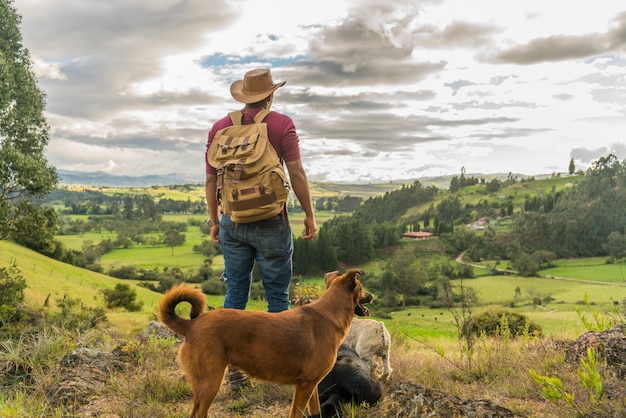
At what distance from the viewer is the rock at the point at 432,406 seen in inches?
141

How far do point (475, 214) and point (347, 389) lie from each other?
207 metres

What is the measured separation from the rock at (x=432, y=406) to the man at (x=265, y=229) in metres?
1.63

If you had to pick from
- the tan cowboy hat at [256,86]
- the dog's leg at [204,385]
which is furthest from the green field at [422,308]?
the tan cowboy hat at [256,86]

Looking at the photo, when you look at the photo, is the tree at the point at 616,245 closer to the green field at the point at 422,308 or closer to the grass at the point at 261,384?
the green field at the point at 422,308

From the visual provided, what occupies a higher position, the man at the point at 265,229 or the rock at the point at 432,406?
the man at the point at 265,229

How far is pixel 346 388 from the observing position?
181 inches

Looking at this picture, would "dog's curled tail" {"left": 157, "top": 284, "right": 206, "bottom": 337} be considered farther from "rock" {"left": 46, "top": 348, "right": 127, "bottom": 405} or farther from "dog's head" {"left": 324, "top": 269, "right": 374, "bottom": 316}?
"rock" {"left": 46, "top": 348, "right": 127, "bottom": 405}

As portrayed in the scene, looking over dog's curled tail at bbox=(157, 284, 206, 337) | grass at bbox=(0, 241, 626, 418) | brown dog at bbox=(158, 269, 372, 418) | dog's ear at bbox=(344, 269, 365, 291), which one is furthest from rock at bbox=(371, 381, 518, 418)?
dog's curled tail at bbox=(157, 284, 206, 337)

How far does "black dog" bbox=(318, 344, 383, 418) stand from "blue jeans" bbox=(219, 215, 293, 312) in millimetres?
942

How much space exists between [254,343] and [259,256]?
1.38 meters

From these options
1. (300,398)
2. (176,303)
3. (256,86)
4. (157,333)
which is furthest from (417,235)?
(176,303)

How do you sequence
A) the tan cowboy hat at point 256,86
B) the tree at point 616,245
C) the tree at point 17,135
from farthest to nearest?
the tree at point 616,245 → the tree at point 17,135 → the tan cowboy hat at point 256,86

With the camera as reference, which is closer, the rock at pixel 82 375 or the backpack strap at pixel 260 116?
the backpack strap at pixel 260 116

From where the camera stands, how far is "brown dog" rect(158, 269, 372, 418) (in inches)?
140
